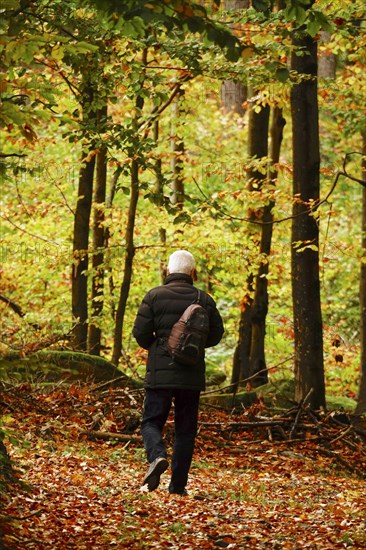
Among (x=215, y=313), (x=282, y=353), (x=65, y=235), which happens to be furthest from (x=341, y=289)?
(x=215, y=313)

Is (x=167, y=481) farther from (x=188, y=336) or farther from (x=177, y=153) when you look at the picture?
(x=177, y=153)

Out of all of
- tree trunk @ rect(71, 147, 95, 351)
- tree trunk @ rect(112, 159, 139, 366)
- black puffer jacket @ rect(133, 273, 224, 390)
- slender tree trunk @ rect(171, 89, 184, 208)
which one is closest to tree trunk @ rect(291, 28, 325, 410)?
slender tree trunk @ rect(171, 89, 184, 208)

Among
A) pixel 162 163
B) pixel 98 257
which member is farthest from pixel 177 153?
pixel 98 257

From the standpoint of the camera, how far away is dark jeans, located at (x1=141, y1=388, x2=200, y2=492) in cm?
793

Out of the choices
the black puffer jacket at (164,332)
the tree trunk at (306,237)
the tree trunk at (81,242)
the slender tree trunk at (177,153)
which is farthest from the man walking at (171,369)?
the tree trunk at (81,242)

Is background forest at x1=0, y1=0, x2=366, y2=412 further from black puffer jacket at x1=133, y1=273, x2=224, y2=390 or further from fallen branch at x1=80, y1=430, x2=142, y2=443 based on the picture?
fallen branch at x1=80, y1=430, x2=142, y2=443

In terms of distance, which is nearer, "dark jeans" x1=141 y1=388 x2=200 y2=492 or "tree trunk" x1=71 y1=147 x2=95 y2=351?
"dark jeans" x1=141 y1=388 x2=200 y2=492

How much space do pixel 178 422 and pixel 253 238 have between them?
30.7 feet

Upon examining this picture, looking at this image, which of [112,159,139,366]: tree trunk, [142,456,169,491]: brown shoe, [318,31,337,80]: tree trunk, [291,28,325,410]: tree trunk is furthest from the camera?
[318,31,337,80]: tree trunk

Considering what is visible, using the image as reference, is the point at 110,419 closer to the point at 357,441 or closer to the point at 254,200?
the point at 357,441

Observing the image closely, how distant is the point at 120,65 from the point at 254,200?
4.84 m

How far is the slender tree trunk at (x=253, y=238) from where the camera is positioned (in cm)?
1677

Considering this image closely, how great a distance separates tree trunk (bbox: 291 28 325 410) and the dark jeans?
5439 millimetres

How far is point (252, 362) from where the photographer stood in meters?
17.0
